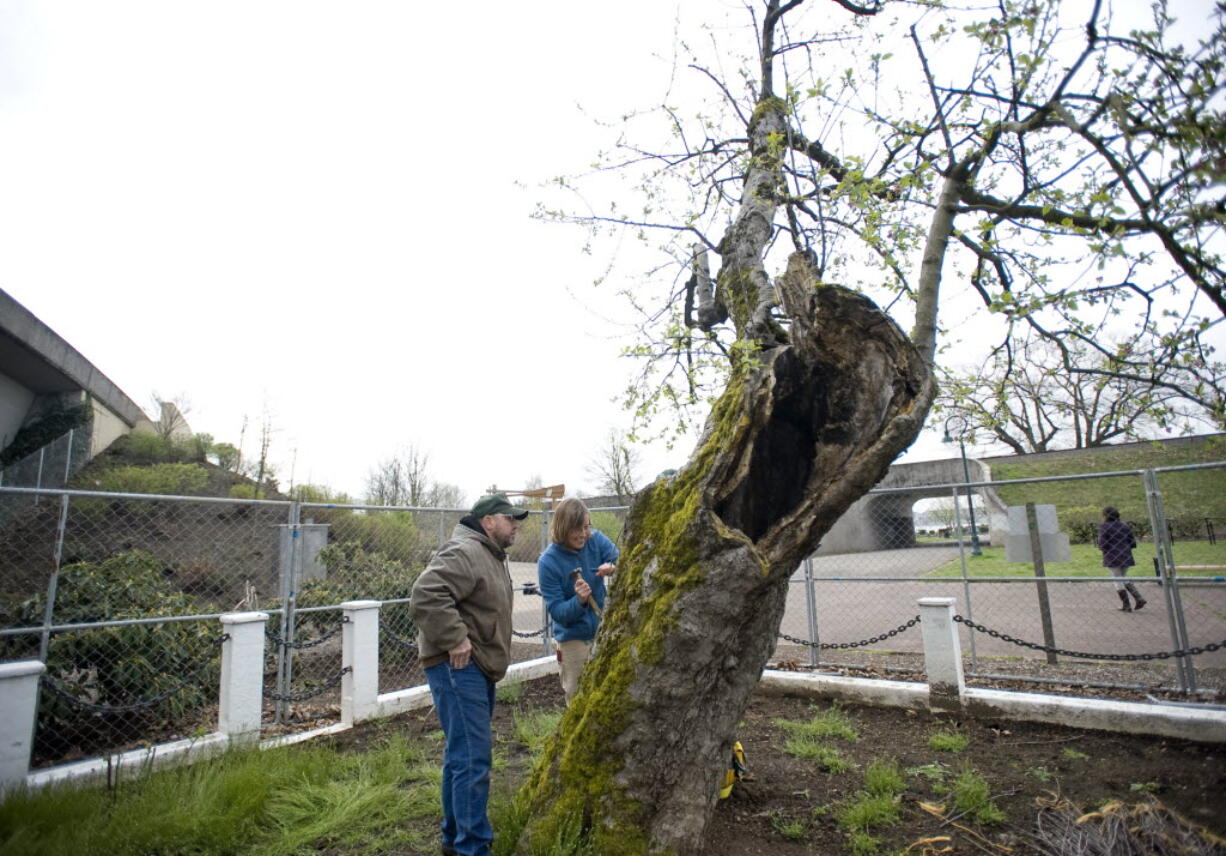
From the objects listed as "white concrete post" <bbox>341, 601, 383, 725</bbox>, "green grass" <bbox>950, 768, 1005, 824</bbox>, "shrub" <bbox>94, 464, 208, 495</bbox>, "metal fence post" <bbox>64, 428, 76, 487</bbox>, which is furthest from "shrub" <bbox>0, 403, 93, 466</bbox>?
"green grass" <bbox>950, 768, 1005, 824</bbox>

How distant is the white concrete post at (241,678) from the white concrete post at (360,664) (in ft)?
2.62

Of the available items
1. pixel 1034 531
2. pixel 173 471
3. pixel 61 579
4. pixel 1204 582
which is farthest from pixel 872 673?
pixel 173 471

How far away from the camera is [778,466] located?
12.1ft

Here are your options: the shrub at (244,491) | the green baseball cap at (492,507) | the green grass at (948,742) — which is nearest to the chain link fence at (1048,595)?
the green grass at (948,742)

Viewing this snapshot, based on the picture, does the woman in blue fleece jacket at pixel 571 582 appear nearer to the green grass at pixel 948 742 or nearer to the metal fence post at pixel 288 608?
the green grass at pixel 948 742

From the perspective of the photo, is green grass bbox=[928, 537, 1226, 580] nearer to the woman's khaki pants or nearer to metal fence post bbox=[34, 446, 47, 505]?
the woman's khaki pants

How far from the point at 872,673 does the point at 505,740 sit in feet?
14.3

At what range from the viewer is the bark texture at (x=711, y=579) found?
2.95 meters

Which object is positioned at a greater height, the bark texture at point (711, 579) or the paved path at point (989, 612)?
the bark texture at point (711, 579)

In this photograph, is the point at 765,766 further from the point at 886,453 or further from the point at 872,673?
the point at 872,673

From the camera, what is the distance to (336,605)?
6820 millimetres

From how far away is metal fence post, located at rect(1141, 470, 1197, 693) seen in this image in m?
5.77

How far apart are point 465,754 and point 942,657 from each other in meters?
4.29

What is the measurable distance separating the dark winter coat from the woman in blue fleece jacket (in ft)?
29.0
